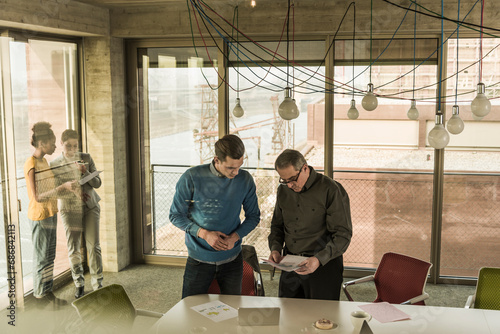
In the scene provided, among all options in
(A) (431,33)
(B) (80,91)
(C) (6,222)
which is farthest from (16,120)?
(A) (431,33)

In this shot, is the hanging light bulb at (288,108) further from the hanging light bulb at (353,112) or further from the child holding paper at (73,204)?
the hanging light bulb at (353,112)

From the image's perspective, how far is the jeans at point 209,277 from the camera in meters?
1.86

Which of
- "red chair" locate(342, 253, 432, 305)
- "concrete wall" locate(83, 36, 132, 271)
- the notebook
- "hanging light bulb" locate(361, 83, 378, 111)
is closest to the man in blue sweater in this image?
the notebook

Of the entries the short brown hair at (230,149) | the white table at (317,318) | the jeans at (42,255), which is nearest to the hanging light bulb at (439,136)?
the white table at (317,318)

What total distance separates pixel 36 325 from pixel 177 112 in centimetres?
284

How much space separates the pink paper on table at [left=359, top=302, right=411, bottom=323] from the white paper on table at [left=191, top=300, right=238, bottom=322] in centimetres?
40

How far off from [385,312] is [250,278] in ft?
2.43

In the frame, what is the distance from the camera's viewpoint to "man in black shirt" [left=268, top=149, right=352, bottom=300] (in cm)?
185

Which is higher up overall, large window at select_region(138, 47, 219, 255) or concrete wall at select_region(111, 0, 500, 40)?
concrete wall at select_region(111, 0, 500, 40)

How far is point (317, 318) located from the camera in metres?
1.57

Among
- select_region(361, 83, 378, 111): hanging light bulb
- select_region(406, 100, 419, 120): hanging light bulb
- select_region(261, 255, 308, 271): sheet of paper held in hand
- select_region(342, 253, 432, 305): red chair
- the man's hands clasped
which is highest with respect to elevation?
select_region(361, 83, 378, 111): hanging light bulb

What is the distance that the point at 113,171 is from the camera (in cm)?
321

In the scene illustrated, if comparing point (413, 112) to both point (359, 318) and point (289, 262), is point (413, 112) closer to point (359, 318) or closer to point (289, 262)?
point (289, 262)

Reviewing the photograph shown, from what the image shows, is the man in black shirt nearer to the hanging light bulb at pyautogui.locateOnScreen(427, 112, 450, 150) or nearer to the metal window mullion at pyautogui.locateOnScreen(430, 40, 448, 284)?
the hanging light bulb at pyautogui.locateOnScreen(427, 112, 450, 150)
